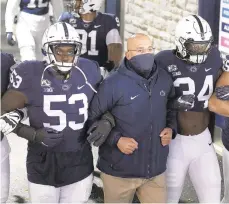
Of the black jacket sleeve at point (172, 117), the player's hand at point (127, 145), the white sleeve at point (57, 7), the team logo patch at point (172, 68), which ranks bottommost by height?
the white sleeve at point (57, 7)

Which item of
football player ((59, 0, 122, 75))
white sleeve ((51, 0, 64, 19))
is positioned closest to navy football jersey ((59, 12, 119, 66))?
football player ((59, 0, 122, 75))

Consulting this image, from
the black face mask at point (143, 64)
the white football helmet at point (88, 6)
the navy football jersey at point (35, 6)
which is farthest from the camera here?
the navy football jersey at point (35, 6)

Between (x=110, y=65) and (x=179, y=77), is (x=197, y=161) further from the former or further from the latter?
(x=110, y=65)

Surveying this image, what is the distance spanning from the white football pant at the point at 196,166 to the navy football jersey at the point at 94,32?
152cm

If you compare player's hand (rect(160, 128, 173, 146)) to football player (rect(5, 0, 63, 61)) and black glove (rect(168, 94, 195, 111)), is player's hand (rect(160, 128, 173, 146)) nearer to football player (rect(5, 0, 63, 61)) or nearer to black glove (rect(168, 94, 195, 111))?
black glove (rect(168, 94, 195, 111))

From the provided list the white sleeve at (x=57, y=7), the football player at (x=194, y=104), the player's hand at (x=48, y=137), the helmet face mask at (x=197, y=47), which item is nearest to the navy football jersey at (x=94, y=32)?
the football player at (x=194, y=104)

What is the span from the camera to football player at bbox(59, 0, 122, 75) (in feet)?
17.9

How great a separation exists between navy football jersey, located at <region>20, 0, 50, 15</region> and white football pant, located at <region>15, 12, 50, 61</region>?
0.05 meters

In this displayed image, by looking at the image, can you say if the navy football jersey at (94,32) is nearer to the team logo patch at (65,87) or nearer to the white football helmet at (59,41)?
the white football helmet at (59,41)

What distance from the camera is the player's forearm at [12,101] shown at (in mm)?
3820

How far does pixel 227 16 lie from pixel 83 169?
2.40 metres

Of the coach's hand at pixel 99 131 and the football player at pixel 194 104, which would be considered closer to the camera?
the coach's hand at pixel 99 131

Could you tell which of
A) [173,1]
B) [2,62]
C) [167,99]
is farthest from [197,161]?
[173,1]

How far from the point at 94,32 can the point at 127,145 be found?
5.97ft
